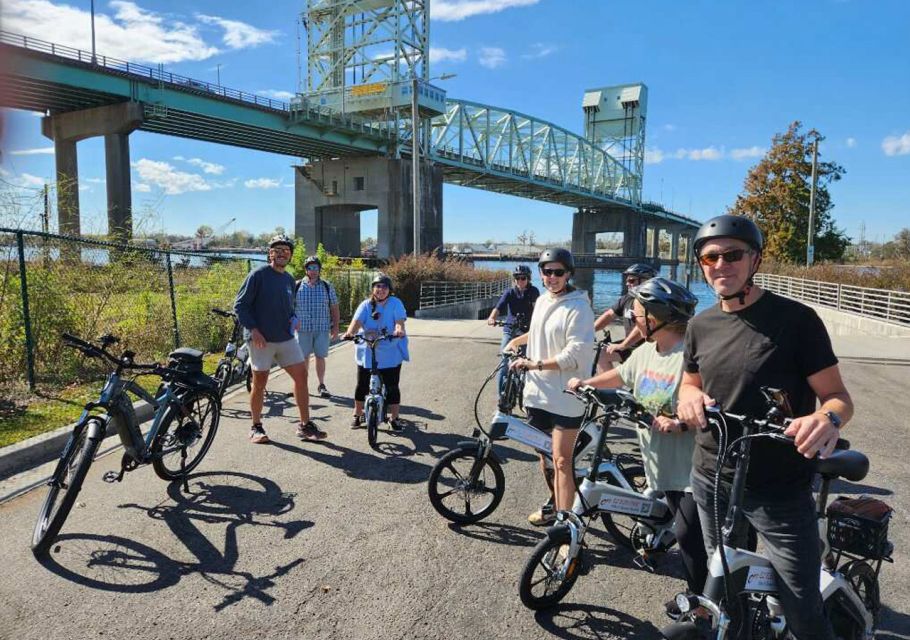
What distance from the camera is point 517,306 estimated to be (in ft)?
27.3

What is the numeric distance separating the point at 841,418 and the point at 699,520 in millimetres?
1000

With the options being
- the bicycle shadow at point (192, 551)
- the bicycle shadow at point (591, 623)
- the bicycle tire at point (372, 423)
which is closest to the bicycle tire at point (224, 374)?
the bicycle tire at point (372, 423)

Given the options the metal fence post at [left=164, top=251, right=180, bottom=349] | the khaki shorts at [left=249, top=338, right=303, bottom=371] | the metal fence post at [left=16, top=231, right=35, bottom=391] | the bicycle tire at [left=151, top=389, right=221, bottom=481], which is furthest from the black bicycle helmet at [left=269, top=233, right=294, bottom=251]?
the metal fence post at [left=164, top=251, right=180, bottom=349]

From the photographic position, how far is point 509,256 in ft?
447

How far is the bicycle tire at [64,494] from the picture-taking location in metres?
3.72

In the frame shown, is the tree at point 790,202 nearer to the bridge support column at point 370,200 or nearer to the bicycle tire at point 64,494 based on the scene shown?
the bridge support column at point 370,200

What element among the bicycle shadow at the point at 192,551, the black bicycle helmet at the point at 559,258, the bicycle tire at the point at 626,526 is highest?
the black bicycle helmet at the point at 559,258

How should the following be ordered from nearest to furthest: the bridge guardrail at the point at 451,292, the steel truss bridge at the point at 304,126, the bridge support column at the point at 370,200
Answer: the steel truss bridge at the point at 304,126 → the bridge guardrail at the point at 451,292 → the bridge support column at the point at 370,200

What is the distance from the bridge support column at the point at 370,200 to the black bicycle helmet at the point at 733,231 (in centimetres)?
5138

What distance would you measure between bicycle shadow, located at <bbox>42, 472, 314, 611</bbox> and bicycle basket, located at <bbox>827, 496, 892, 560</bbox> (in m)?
2.77

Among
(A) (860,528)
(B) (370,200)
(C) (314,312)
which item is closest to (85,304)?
(C) (314,312)

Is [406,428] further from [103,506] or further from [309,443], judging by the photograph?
[103,506]

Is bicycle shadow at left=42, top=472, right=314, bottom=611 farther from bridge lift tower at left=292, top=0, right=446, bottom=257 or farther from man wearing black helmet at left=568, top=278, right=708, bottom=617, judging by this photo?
bridge lift tower at left=292, top=0, right=446, bottom=257

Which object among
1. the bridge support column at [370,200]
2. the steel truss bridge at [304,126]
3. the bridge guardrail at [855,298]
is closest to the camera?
the steel truss bridge at [304,126]
